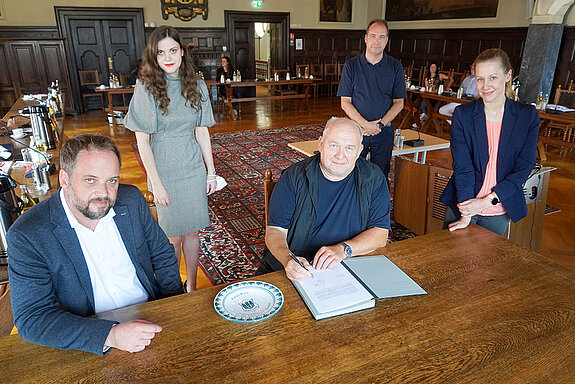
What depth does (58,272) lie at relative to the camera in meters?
1.35

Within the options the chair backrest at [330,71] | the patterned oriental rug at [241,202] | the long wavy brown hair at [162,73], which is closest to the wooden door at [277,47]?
the chair backrest at [330,71]

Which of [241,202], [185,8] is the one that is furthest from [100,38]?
[241,202]

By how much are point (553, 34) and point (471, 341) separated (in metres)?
7.79

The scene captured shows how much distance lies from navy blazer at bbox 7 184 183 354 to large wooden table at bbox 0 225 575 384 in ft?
0.18

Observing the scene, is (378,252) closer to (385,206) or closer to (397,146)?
(385,206)

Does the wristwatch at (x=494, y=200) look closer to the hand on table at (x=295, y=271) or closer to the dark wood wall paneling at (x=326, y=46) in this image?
the hand on table at (x=295, y=271)

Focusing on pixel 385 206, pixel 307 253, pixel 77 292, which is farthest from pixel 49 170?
pixel 385 206

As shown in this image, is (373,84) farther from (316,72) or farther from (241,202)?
(316,72)

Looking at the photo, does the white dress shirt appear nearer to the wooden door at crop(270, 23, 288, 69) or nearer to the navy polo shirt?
the navy polo shirt

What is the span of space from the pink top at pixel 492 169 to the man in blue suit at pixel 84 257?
162cm

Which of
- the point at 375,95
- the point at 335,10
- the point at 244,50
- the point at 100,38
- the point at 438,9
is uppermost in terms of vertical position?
the point at 335,10

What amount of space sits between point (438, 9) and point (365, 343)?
10.6m

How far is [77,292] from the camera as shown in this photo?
54.7 inches

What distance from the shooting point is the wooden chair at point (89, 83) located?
952 centimetres
